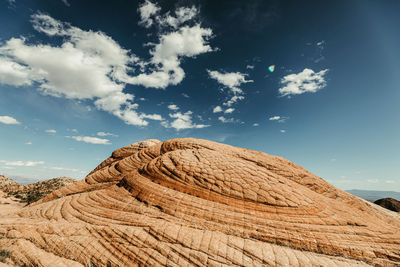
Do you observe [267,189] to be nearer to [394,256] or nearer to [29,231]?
[394,256]

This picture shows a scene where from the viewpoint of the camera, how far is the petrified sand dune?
7301 millimetres

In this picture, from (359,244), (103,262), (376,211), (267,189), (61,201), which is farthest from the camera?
(376,211)

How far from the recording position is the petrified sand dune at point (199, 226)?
730 centimetres

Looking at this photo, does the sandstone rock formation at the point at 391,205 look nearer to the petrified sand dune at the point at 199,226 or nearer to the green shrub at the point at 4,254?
the petrified sand dune at the point at 199,226

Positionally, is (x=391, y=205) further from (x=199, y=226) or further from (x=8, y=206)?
(x=8, y=206)

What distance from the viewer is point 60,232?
329 inches

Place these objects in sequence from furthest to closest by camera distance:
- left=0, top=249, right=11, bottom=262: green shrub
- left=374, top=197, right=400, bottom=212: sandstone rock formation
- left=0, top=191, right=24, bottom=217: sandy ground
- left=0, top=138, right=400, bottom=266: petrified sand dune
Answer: left=374, top=197, right=400, bottom=212: sandstone rock formation
left=0, top=191, right=24, bottom=217: sandy ground
left=0, top=249, right=11, bottom=262: green shrub
left=0, top=138, right=400, bottom=266: petrified sand dune

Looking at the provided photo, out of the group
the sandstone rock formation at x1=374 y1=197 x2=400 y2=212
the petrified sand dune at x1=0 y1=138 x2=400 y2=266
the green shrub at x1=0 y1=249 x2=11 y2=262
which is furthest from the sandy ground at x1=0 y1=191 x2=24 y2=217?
the sandstone rock formation at x1=374 y1=197 x2=400 y2=212

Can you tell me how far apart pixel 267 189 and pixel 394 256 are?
5347 millimetres

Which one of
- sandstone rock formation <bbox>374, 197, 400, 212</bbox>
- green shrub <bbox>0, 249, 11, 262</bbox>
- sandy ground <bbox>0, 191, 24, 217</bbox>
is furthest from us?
sandstone rock formation <bbox>374, 197, 400, 212</bbox>

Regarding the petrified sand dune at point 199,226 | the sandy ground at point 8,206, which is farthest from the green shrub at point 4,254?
the sandy ground at point 8,206

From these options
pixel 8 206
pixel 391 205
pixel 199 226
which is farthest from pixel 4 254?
pixel 391 205

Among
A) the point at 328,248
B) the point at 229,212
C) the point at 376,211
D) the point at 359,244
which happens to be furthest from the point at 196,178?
the point at 376,211

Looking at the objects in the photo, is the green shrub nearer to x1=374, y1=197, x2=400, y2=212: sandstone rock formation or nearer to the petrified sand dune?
the petrified sand dune
